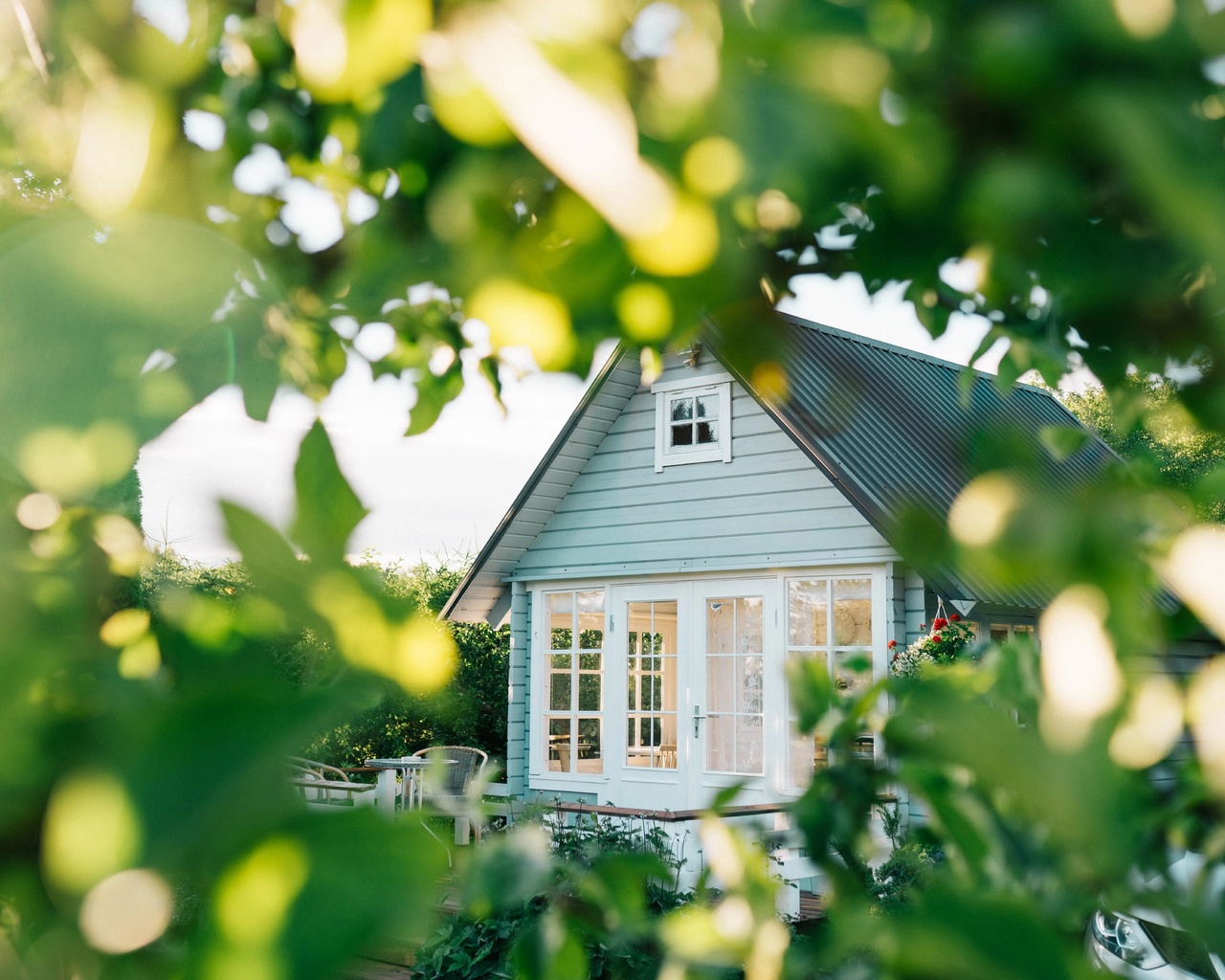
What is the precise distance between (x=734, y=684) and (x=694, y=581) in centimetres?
101

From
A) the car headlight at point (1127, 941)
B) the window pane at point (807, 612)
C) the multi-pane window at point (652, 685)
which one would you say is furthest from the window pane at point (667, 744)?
the car headlight at point (1127, 941)

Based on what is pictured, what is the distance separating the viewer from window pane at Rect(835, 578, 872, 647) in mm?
8406

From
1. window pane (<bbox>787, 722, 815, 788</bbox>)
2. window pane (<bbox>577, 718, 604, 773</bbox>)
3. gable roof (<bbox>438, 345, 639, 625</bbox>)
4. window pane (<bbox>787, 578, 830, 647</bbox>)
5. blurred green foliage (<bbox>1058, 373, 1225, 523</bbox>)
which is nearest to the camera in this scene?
blurred green foliage (<bbox>1058, 373, 1225, 523</bbox>)

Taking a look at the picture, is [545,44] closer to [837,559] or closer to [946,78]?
[946,78]

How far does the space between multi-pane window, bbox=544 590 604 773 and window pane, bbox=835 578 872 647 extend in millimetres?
2505

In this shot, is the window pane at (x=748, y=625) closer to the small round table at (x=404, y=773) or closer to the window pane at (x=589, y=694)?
the window pane at (x=589, y=694)

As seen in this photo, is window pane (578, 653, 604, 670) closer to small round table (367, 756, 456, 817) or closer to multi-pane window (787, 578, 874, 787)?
small round table (367, 756, 456, 817)

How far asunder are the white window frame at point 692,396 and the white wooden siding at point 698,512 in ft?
0.21

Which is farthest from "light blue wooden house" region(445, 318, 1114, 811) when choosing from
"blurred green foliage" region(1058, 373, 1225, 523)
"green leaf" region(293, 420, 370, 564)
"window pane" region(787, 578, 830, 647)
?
"green leaf" region(293, 420, 370, 564)

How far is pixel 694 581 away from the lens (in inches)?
370

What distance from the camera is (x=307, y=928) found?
240mm

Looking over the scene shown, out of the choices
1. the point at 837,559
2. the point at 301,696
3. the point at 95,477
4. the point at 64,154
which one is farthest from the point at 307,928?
the point at 837,559

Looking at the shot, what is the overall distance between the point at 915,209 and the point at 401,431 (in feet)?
1.62

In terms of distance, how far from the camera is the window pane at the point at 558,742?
1025 centimetres
